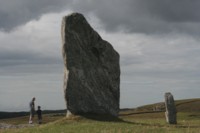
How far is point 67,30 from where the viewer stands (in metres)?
44.1

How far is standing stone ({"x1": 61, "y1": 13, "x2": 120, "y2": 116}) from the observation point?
142 ft

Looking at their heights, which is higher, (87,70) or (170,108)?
(87,70)

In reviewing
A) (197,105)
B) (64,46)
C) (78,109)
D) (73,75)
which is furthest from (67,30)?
(197,105)

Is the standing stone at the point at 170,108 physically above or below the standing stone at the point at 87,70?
below

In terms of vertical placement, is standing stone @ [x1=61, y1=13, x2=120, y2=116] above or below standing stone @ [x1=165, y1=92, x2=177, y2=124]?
above

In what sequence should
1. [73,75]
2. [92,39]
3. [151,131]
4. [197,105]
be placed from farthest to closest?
[197,105] < [92,39] < [73,75] < [151,131]

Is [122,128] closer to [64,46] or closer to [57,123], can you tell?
[57,123]

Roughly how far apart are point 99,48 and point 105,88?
4.09 m

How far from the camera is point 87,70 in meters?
44.4

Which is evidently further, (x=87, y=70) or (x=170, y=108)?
(x=170, y=108)

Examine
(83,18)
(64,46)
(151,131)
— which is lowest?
(151,131)

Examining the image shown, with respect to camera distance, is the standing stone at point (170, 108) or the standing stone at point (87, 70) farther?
the standing stone at point (170, 108)

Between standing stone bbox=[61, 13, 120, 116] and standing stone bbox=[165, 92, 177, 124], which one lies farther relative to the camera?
standing stone bbox=[165, 92, 177, 124]

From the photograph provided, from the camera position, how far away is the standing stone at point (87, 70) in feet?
142
